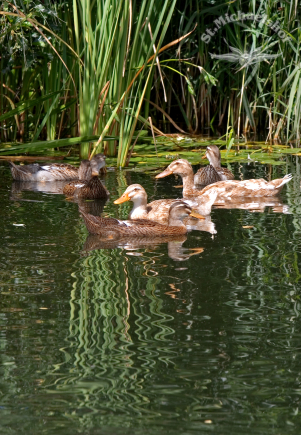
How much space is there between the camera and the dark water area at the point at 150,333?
10.1ft

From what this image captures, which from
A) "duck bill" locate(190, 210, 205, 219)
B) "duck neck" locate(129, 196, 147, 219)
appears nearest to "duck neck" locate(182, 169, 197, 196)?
"duck neck" locate(129, 196, 147, 219)

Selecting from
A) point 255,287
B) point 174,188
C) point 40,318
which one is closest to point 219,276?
point 255,287

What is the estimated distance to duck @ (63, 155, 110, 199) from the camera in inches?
319

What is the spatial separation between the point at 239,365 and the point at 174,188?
558cm

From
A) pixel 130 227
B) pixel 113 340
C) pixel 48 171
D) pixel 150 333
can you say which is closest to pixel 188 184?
pixel 48 171

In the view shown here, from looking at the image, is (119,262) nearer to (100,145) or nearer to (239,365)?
(239,365)

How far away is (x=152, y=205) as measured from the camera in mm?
7285

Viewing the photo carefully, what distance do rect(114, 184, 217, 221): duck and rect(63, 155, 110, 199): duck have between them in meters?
0.84

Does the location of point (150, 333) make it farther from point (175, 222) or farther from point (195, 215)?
point (195, 215)

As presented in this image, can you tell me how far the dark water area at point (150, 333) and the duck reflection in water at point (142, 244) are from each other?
0.9 inches

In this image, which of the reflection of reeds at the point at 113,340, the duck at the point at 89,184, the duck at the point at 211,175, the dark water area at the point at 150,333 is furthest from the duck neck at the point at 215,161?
the reflection of reeds at the point at 113,340

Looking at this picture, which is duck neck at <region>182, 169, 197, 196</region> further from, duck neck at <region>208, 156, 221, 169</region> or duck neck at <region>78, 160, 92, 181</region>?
duck neck at <region>78, 160, 92, 181</region>

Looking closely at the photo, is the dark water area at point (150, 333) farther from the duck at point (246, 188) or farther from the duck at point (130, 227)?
the duck at point (246, 188)

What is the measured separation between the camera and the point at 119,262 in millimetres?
5336
